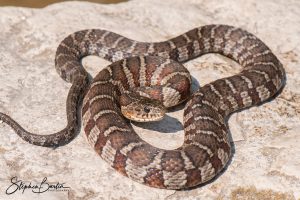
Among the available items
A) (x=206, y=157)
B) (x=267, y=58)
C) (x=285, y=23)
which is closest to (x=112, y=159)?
(x=206, y=157)

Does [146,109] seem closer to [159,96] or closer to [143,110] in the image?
[143,110]
